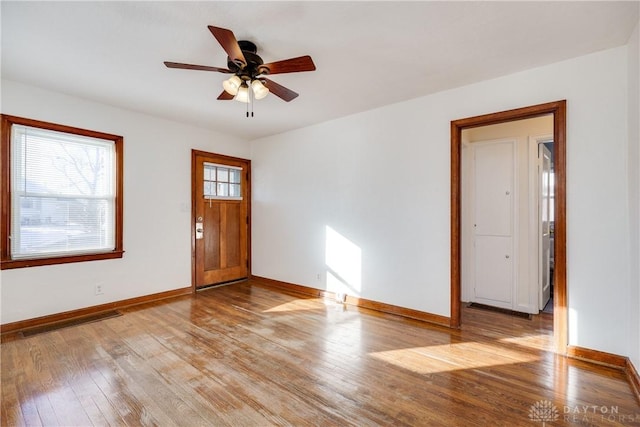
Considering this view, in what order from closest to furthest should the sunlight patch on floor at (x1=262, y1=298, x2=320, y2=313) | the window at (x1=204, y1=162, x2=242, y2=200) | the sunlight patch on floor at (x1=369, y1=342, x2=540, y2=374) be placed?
the sunlight patch on floor at (x1=369, y1=342, x2=540, y2=374)
the sunlight patch on floor at (x1=262, y1=298, x2=320, y2=313)
the window at (x1=204, y1=162, x2=242, y2=200)

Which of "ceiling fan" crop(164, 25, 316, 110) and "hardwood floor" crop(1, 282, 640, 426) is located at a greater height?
"ceiling fan" crop(164, 25, 316, 110)

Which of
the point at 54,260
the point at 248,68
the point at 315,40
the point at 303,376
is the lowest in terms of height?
the point at 303,376

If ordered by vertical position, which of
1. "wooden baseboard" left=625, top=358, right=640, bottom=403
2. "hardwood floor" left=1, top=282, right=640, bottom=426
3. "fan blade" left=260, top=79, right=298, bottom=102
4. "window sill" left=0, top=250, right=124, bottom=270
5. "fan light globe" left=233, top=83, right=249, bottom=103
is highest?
"fan blade" left=260, top=79, right=298, bottom=102

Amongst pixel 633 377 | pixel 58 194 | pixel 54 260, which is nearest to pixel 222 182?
pixel 58 194

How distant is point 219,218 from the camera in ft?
16.7

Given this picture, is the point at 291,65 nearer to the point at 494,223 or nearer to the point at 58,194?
the point at 58,194

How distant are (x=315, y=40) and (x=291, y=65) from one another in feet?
1.01

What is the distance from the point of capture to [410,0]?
6.26 feet

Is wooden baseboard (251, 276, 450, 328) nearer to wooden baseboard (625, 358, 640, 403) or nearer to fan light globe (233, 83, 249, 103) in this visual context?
wooden baseboard (625, 358, 640, 403)

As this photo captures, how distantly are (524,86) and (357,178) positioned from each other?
2018 mm

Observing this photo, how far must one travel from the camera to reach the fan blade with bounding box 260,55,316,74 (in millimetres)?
2184

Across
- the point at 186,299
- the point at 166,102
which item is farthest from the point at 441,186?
the point at 186,299

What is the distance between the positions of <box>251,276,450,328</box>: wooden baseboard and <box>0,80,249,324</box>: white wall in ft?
4.37

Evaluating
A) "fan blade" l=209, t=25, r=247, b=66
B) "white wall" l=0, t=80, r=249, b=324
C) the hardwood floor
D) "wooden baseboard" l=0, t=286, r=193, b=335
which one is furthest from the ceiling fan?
"wooden baseboard" l=0, t=286, r=193, b=335
